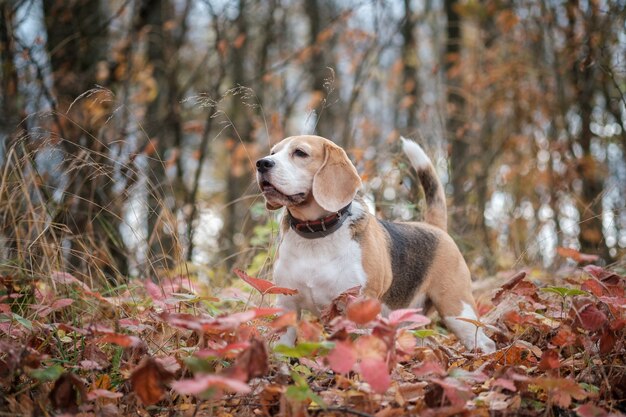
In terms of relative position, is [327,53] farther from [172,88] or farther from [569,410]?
[569,410]

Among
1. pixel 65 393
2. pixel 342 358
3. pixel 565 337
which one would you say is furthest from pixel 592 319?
pixel 65 393

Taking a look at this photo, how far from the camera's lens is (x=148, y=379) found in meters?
2.16

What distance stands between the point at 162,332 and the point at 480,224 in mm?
5362

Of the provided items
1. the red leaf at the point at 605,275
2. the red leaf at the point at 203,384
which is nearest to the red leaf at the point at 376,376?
the red leaf at the point at 203,384

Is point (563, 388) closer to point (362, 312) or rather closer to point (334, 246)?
point (362, 312)

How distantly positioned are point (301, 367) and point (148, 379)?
36.4 inches

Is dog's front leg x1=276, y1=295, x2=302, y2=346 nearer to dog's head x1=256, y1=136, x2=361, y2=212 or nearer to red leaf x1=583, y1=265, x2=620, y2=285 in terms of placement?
dog's head x1=256, y1=136, x2=361, y2=212

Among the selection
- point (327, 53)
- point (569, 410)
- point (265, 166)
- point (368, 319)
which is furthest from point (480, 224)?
point (327, 53)

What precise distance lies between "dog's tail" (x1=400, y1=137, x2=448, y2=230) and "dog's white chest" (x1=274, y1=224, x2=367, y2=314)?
1.18 metres

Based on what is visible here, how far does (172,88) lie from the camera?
25.6 feet

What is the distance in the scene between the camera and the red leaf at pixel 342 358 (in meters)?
2.04

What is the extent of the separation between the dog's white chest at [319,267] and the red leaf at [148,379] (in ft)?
4.96

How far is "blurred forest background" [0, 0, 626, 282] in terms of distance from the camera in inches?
164

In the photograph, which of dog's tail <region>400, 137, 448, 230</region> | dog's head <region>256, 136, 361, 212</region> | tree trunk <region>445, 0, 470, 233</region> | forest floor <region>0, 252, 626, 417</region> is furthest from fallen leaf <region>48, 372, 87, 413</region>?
tree trunk <region>445, 0, 470, 233</region>
